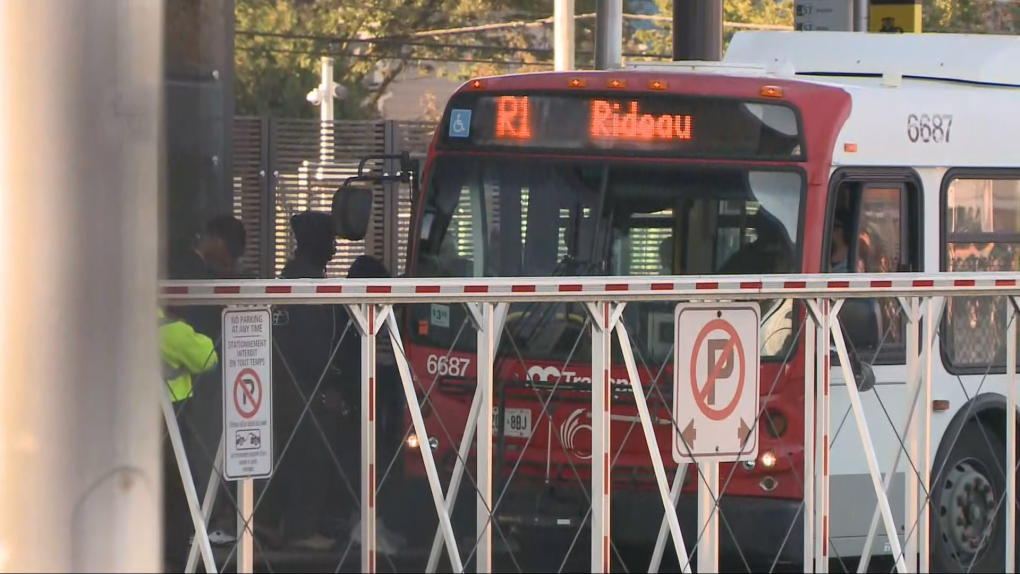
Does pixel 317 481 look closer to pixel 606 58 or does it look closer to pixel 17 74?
pixel 17 74

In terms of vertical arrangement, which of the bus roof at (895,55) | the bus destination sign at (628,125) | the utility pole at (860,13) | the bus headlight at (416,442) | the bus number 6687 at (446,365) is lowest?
the bus headlight at (416,442)

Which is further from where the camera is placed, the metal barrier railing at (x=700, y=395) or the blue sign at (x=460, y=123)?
the blue sign at (x=460, y=123)

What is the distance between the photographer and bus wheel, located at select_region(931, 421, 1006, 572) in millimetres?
8375

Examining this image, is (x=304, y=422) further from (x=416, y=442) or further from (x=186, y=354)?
(x=416, y=442)

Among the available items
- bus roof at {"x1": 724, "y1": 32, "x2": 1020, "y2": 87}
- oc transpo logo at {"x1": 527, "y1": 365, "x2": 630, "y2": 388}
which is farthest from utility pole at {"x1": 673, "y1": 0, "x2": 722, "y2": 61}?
oc transpo logo at {"x1": 527, "y1": 365, "x2": 630, "y2": 388}

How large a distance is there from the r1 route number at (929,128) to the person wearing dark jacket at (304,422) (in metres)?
3.37

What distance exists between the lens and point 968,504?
853cm

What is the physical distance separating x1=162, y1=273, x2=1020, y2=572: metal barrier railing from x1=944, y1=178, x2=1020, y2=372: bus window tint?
35 centimetres

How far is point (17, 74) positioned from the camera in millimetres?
2203

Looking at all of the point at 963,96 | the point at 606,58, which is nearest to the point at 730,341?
the point at 963,96

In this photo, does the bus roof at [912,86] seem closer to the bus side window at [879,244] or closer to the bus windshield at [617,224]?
the bus side window at [879,244]

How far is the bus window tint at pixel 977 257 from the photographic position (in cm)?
854

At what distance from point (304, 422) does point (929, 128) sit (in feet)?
12.9

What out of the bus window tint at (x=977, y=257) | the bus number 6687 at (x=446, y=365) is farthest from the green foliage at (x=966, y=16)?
the bus number 6687 at (x=446, y=365)
